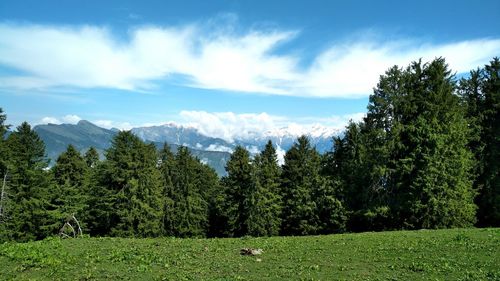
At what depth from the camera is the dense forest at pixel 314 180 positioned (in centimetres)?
4506

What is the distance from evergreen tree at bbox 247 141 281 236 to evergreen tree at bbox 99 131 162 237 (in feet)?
47.9

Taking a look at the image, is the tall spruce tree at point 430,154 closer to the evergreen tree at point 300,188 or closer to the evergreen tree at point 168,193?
the evergreen tree at point 300,188

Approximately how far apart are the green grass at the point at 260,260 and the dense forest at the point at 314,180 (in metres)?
14.2

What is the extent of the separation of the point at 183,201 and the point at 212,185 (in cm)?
1451

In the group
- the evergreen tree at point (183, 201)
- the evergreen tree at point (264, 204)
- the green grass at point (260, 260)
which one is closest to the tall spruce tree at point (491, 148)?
the green grass at point (260, 260)

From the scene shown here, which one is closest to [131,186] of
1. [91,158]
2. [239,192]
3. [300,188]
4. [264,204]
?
[239,192]

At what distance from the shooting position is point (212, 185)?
81.6m

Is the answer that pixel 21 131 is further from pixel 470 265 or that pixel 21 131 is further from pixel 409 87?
pixel 470 265

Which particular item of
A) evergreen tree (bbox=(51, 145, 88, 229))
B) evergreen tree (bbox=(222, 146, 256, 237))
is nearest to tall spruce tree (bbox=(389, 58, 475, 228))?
evergreen tree (bbox=(222, 146, 256, 237))

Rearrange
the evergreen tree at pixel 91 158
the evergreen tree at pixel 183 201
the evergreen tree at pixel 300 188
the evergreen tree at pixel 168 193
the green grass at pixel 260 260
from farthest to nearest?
the evergreen tree at pixel 91 158 < the evergreen tree at pixel 183 201 < the evergreen tree at pixel 168 193 < the evergreen tree at pixel 300 188 < the green grass at pixel 260 260

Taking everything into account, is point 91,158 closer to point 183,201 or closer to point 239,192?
point 183,201

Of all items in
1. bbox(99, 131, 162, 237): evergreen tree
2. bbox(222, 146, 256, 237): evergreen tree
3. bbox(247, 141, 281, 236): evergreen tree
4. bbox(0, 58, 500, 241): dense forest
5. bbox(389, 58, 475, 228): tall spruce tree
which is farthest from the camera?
bbox(222, 146, 256, 237): evergreen tree

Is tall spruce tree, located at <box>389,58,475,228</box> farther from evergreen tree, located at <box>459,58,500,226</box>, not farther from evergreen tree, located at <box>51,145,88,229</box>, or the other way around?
evergreen tree, located at <box>51,145,88,229</box>

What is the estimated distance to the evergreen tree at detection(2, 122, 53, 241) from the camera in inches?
2044
